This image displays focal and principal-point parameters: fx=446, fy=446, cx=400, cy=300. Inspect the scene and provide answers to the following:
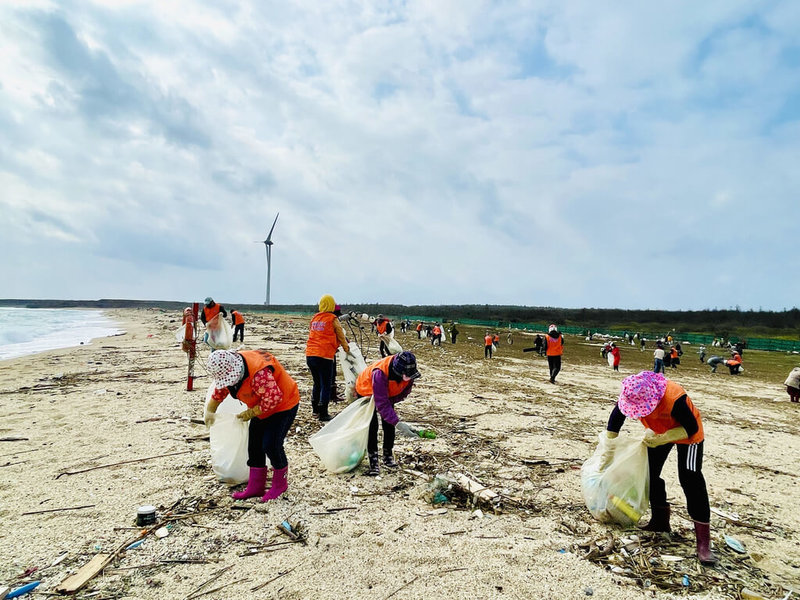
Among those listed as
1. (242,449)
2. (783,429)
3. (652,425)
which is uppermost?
(652,425)

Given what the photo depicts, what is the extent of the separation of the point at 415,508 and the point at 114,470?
10.9 ft

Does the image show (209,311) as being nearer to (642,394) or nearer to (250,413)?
(250,413)

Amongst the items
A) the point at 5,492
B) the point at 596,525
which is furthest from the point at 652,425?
the point at 5,492

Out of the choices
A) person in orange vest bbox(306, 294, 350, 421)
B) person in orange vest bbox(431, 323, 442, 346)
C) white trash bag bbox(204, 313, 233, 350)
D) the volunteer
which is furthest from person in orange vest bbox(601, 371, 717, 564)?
person in orange vest bbox(431, 323, 442, 346)

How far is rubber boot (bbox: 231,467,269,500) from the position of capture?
4145mm

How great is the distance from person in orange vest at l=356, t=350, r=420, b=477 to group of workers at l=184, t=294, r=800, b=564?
0.01 m

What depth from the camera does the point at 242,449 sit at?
433cm

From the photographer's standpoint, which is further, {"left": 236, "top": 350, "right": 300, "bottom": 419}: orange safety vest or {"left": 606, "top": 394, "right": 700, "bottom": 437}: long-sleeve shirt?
{"left": 236, "top": 350, "right": 300, "bottom": 419}: orange safety vest

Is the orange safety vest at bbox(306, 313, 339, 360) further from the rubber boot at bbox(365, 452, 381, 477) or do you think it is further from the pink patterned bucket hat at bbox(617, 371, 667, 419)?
the pink patterned bucket hat at bbox(617, 371, 667, 419)

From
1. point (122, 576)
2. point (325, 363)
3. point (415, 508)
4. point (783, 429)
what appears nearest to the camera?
point (122, 576)

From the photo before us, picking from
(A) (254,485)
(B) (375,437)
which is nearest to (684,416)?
(B) (375,437)

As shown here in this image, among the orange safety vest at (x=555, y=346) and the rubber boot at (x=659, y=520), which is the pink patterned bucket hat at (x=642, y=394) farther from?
the orange safety vest at (x=555, y=346)

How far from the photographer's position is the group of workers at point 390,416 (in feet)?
10.6

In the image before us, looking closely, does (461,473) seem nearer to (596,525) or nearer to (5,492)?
(596,525)
